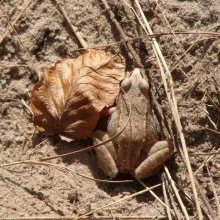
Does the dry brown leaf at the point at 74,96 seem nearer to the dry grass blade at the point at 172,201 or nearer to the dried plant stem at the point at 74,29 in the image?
the dried plant stem at the point at 74,29

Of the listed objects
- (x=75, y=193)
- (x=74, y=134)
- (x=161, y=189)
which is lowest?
(x=161, y=189)

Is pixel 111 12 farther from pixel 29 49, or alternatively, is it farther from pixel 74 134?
pixel 74 134

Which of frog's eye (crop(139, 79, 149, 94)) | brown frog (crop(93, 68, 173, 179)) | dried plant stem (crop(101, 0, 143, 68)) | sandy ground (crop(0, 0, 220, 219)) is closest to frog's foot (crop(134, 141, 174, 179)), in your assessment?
brown frog (crop(93, 68, 173, 179))

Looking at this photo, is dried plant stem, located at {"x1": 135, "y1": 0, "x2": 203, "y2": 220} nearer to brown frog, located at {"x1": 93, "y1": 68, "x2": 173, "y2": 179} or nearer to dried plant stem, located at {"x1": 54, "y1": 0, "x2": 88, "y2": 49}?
brown frog, located at {"x1": 93, "y1": 68, "x2": 173, "y2": 179}

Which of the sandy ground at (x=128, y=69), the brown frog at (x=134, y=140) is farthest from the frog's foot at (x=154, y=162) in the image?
the sandy ground at (x=128, y=69)

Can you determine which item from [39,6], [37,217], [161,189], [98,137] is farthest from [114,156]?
[39,6]
